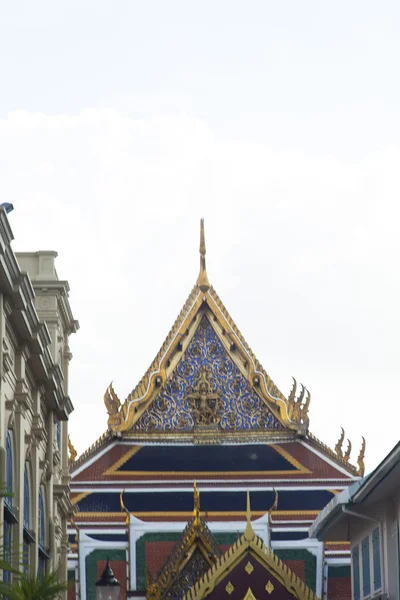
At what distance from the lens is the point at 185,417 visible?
39.5 m

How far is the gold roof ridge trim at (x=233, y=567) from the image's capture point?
25.9 m

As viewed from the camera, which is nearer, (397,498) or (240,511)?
(397,498)

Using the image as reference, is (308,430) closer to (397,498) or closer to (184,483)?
(184,483)

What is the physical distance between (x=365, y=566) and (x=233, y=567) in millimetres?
2579

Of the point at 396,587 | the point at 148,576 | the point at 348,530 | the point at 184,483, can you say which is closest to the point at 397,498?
the point at 396,587

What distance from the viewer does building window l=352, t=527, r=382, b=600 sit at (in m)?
23.2

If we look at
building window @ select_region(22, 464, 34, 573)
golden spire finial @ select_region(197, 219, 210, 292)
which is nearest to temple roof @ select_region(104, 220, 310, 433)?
golden spire finial @ select_region(197, 219, 210, 292)

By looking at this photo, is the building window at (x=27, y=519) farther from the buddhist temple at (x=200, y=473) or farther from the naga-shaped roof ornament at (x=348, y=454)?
the naga-shaped roof ornament at (x=348, y=454)

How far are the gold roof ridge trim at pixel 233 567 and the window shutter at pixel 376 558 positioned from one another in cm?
265

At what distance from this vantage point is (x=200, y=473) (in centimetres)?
3819

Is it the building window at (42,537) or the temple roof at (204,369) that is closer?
the building window at (42,537)

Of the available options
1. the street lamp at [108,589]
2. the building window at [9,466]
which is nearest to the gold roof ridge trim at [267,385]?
the building window at [9,466]

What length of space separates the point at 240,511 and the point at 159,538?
2204 mm

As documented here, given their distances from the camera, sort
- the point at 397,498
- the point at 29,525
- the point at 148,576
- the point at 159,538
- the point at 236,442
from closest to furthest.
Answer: the point at 397,498, the point at 29,525, the point at 148,576, the point at 159,538, the point at 236,442
